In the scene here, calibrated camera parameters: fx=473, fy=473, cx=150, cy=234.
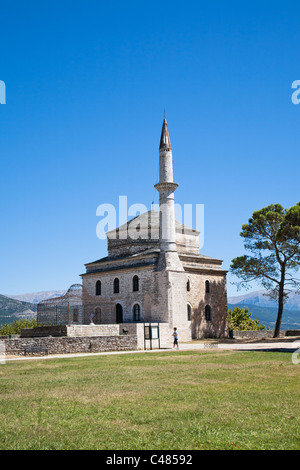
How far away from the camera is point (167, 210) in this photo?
33969 millimetres

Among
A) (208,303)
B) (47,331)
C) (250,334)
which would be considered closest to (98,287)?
(208,303)

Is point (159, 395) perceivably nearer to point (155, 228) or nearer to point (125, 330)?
point (125, 330)

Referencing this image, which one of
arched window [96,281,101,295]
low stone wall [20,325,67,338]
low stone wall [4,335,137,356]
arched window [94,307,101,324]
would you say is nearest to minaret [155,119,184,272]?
arched window [94,307,101,324]

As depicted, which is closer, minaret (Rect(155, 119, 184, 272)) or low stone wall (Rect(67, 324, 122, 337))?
low stone wall (Rect(67, 324, 122, 337))

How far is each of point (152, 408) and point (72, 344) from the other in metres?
13.6

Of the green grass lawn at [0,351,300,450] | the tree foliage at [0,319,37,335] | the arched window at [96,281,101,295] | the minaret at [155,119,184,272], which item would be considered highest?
the minaret at [155,119,184,272]

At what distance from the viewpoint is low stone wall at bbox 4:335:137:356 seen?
1988 centimetres

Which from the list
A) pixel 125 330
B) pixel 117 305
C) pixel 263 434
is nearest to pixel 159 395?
pixel 263 434

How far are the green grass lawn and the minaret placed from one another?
20.2 meters

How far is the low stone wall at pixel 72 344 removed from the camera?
65.2 feet

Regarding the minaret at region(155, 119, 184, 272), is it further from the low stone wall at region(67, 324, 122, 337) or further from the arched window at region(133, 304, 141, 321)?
the low stone wall at region(67, 324, 122, 337)

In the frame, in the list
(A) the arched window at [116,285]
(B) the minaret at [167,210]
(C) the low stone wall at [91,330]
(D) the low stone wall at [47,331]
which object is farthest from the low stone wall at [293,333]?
(D) the low stone wall at [47,331]

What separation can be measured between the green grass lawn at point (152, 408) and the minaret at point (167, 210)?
20171 mm

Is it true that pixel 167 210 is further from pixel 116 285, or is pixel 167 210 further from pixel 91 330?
pixel 91 330
